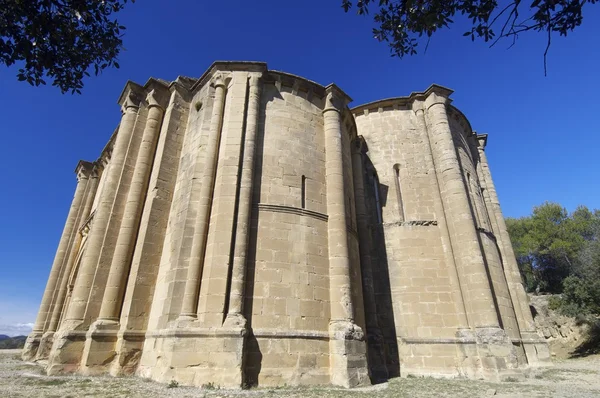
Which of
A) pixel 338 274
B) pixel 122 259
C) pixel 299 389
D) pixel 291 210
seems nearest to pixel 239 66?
pixel 291 210

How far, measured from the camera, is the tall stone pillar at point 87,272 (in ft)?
32.4

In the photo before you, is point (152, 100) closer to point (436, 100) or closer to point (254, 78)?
point (254, 78)

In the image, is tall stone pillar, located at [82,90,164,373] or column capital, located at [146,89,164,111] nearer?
tall stone pillar, located at [82,90,164,373]

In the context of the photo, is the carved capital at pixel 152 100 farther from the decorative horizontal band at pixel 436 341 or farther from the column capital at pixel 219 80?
the decorative horizontal band at pixel 436 341

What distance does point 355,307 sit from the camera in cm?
1036

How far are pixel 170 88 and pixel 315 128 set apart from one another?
6445 millimetres

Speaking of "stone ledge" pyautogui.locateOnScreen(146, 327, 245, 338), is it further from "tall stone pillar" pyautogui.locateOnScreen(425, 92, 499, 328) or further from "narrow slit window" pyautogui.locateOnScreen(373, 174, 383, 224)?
"narrow slit window" pyautogui.locateOnScreen(373, 174, 383, 224)

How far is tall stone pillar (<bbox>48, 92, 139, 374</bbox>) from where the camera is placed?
987 cm

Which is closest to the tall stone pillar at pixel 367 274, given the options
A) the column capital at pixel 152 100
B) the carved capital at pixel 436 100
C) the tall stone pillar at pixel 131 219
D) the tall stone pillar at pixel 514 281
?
the carved capital at pixel 436 100

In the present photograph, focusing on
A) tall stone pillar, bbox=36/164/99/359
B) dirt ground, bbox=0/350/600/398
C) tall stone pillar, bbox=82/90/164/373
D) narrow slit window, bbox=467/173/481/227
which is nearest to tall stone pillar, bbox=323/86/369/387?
dirt ground, bbox=0/350/600/398

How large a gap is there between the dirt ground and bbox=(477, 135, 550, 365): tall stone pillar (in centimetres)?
326

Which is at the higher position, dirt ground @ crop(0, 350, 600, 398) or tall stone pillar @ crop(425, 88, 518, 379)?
tall stone pillar @ crop(425, 88, 518, 379)

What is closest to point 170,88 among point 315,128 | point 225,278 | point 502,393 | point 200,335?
point 315,128

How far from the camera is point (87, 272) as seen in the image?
11250mm
